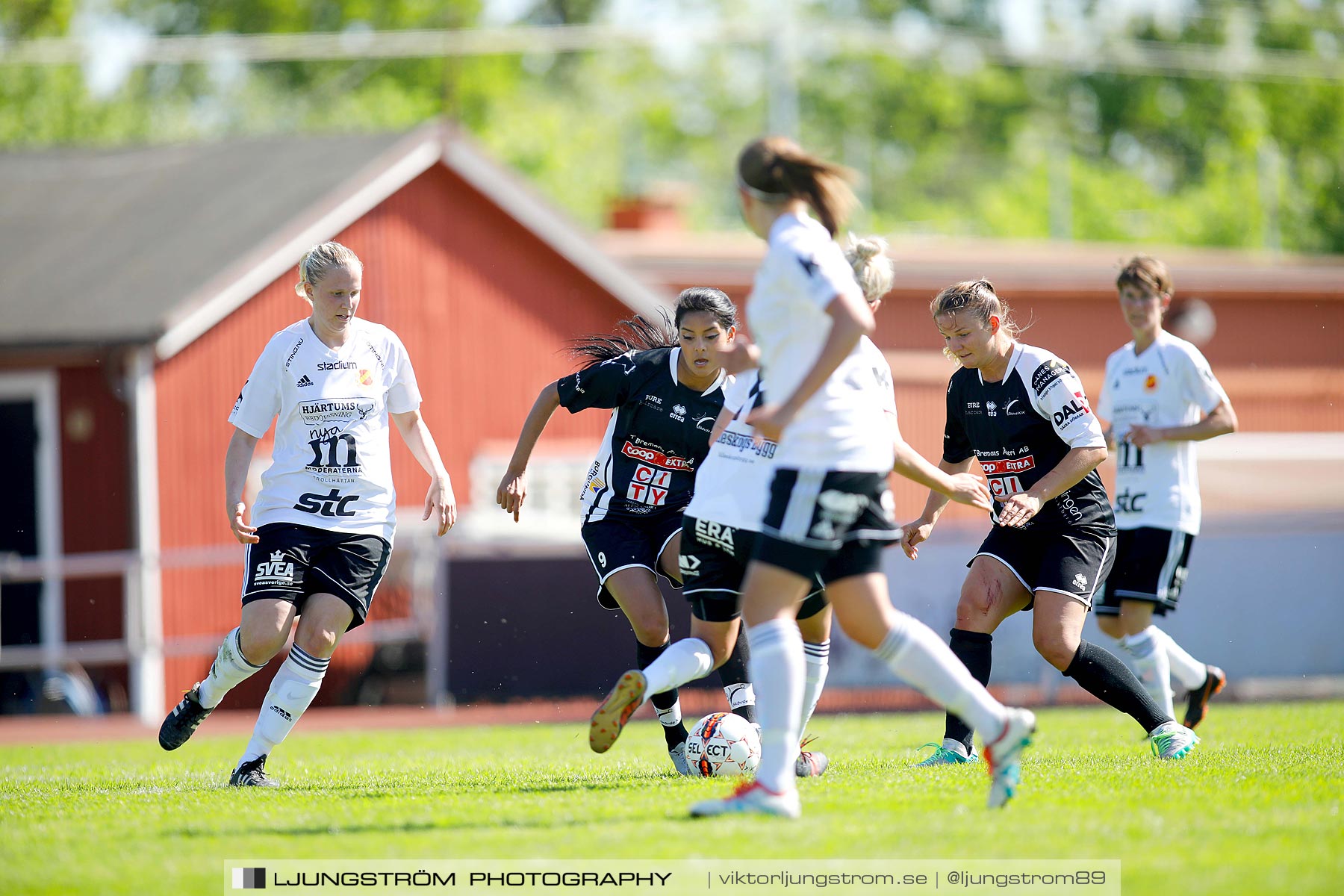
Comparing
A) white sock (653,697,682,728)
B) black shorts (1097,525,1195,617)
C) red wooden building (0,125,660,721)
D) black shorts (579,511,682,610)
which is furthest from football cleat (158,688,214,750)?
red wooden building (0,125,660,721)

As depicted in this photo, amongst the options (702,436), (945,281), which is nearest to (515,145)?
(945,281)

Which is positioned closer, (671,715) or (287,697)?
(287,697)

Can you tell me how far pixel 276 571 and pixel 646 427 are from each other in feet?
5.60

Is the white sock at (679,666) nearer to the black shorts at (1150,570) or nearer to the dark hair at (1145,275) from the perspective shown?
the black shorts at (1150,570)

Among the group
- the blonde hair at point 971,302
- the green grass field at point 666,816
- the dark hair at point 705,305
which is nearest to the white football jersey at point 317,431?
the green grass field at point 666,816

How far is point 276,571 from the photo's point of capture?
251 inches

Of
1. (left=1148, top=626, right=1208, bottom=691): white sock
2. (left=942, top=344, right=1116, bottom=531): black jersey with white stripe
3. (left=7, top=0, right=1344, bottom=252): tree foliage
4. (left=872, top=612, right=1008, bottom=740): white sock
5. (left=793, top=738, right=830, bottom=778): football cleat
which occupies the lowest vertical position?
(left=793, top=738, right=830, bottom=778): football cleat

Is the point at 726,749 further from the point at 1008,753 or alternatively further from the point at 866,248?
the point at 866,248

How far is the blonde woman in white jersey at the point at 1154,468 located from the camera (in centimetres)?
789

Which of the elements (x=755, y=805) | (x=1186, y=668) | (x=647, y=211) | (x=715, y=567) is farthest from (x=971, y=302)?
(x=647, y=211)

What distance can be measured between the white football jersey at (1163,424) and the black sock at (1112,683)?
1.36m

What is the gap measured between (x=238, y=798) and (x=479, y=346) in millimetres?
12623

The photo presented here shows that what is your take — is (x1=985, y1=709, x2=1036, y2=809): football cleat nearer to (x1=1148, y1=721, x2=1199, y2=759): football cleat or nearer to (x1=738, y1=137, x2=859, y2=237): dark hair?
(x1=738, y1=137, x2=859, y2=237): dark hair

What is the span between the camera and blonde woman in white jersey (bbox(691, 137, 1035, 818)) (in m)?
4.95
